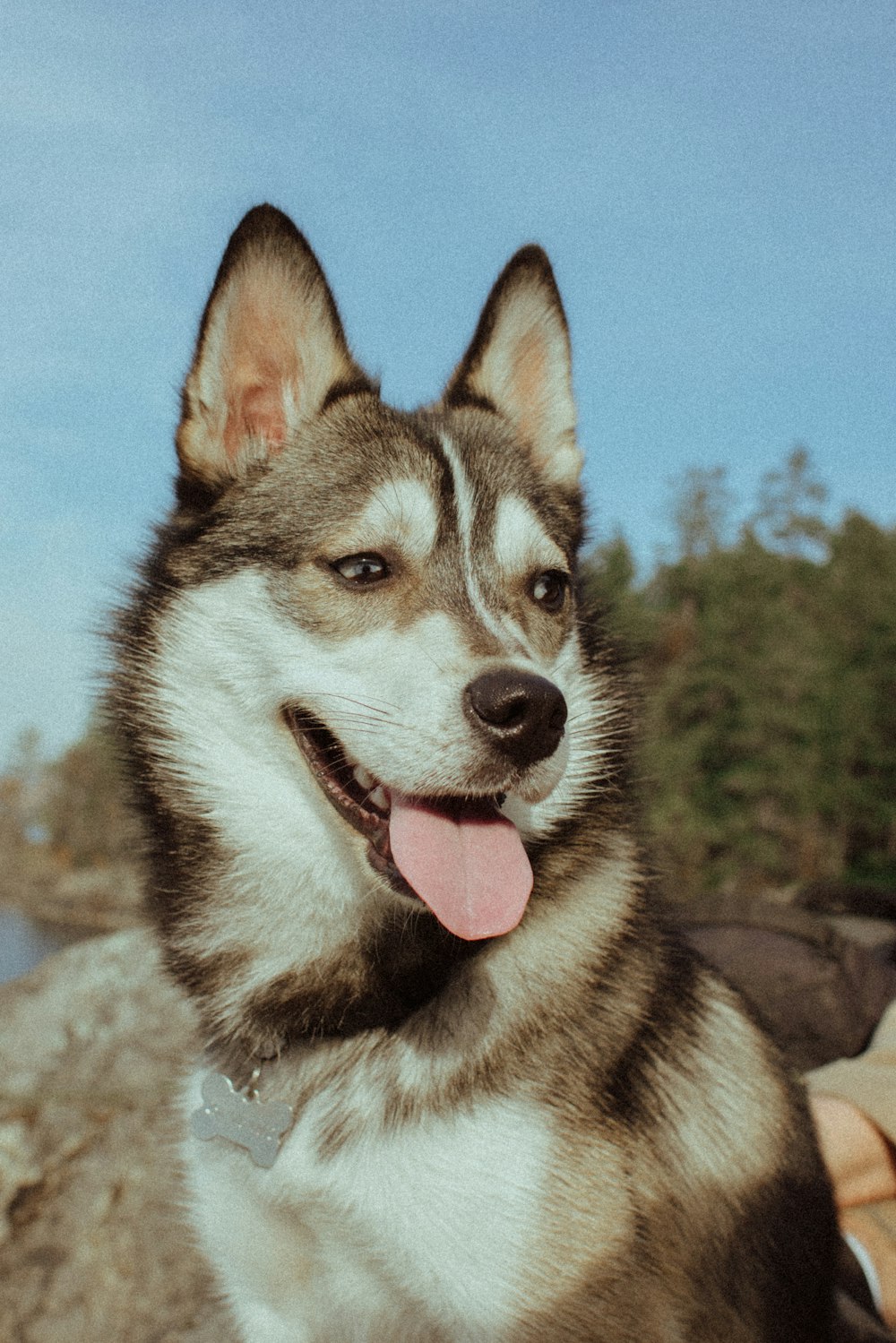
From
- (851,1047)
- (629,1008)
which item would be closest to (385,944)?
(629,1008)

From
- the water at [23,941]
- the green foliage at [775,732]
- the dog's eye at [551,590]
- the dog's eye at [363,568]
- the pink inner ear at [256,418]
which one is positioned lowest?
the water at [23,941]

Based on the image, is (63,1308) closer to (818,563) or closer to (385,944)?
(385,944)

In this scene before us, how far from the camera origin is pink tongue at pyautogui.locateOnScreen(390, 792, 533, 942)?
2.77 meters

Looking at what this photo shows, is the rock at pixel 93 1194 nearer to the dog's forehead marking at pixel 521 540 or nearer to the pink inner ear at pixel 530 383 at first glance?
the dog's forehead marking at pixel 521 540

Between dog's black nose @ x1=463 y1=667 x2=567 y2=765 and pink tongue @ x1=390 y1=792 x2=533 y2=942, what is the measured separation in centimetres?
26

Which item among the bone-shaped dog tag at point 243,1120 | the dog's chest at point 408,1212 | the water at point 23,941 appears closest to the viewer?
the dog's chest at point 408,1212

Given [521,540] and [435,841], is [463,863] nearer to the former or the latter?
[435,841]

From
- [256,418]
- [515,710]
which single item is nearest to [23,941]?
[256,418]

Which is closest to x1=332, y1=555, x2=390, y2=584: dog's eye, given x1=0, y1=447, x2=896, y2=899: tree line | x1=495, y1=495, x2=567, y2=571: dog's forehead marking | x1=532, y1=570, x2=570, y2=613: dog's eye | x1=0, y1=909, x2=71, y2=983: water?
x1=495, y1=495, x2=567, y2=571: dog's forehead marking

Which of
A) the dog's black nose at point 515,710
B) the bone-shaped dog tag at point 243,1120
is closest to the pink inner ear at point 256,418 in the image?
the dog's black nose at point 515,710

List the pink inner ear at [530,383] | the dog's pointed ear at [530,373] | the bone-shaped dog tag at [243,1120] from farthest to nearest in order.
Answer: the pink inner ear at [530,383] < the dog's pointed ear at [530,373] < the bone-shaped dog tag at [243,1120]

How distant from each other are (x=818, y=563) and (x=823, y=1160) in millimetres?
55709

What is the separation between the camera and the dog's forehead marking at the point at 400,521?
10.7ft

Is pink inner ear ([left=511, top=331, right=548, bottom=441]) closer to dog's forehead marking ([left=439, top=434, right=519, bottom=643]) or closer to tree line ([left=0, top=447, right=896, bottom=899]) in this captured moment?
dog's forehead marking ([left=439, top=434, right=519, bottom=643])
